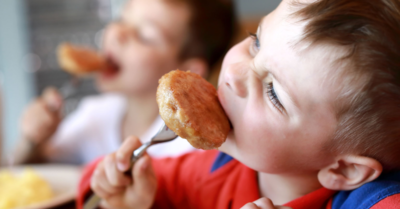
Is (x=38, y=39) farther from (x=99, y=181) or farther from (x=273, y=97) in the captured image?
(x=273, y=97)

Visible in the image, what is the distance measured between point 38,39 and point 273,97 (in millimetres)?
2852

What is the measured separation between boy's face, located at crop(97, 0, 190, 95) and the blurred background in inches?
65.2

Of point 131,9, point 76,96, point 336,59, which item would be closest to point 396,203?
point 336,59

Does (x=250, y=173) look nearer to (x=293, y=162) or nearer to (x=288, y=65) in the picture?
(x=293, y=162)

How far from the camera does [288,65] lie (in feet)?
1.57

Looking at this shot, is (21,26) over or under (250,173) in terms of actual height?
over

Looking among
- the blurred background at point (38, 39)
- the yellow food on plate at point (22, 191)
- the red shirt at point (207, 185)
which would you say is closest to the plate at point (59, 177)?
the yellow food on plate at point (22, 191)

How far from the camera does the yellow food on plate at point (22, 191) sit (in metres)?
0.85

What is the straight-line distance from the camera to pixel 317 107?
1.60ft

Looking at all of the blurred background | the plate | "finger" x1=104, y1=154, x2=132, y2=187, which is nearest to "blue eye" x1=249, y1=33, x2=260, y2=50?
"finger" x1=104, y1=154, x2=132, y2=187

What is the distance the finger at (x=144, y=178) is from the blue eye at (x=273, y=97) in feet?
0.90

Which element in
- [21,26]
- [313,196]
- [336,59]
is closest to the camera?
[336,59]

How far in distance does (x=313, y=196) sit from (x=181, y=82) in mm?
312

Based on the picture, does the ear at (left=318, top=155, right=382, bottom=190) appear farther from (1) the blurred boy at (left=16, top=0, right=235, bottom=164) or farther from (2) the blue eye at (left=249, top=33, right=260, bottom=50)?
(1) the blurred boy at (left=16, top=0, right=235, bottom=164)
